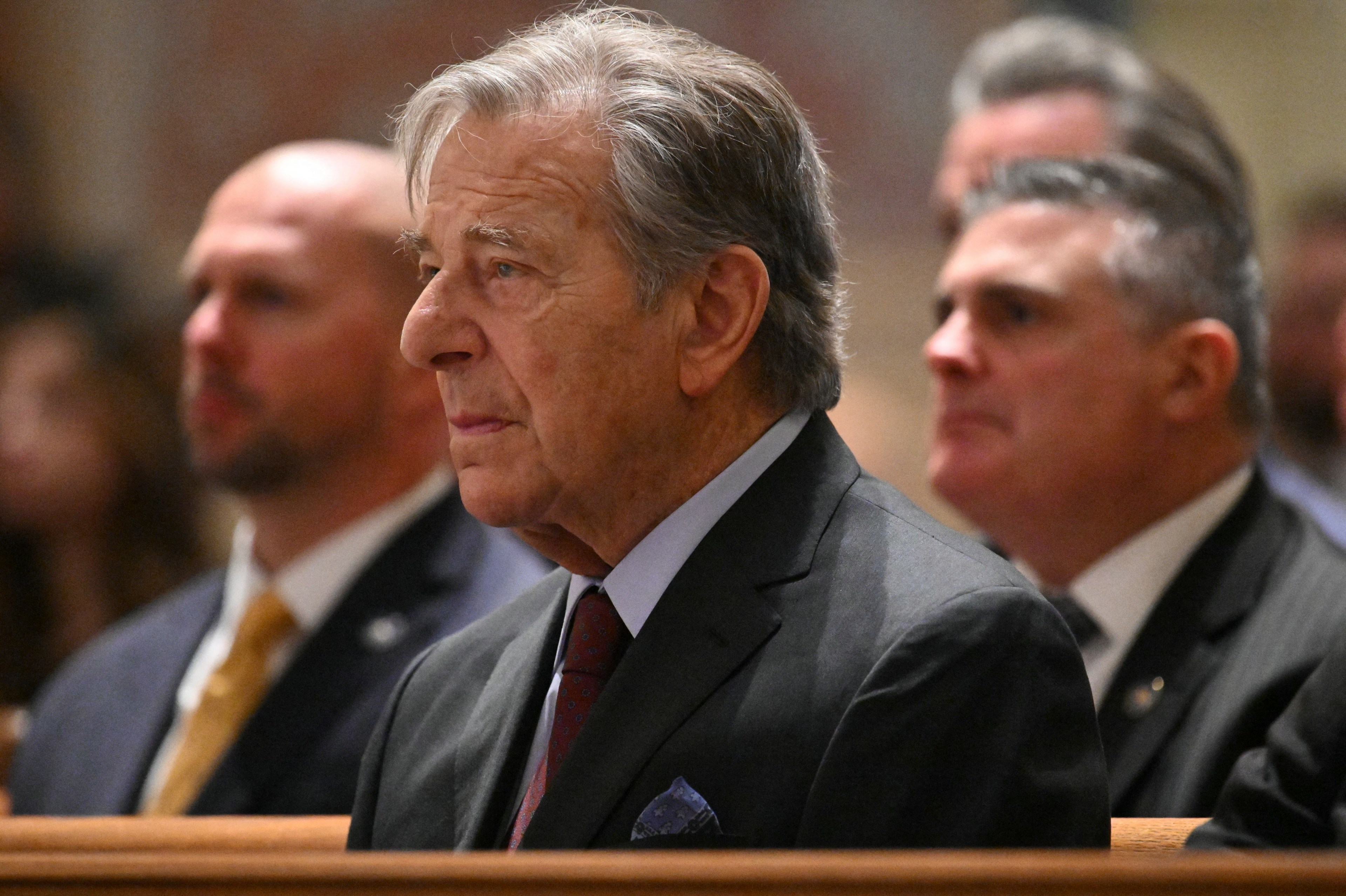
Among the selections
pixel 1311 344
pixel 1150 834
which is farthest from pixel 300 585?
pixel 1311 344

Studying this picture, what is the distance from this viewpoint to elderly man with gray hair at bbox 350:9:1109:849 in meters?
1.58

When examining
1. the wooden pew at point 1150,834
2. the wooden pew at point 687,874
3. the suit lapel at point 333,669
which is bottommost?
the suit lapel at point 333,669

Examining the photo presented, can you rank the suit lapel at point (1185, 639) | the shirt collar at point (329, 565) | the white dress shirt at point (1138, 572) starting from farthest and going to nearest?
1. the shirt collar at point (329, 565)
2. the white dress shirt at point (1138, 572)
3. the suit lapel at point (1185, 639)

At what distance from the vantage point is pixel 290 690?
3070mm

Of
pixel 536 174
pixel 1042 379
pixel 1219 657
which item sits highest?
pixel 536 174

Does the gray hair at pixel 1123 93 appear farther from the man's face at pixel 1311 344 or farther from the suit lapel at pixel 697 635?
the suit lapel at pixel 697 635

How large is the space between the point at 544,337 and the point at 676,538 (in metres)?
0.28

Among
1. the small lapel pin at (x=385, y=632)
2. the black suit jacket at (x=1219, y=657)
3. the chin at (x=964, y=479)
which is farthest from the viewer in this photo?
the small lapel pin at (x=385, y=632)

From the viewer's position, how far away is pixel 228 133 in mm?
6312

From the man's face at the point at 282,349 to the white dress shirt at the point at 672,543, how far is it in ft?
5.69

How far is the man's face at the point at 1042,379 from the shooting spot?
9.44 ft

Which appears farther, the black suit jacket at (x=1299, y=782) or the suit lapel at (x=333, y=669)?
the suit lapel at (x=333, y=669)

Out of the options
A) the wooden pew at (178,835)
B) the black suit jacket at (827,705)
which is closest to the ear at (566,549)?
the black suit jacket at (827,705)

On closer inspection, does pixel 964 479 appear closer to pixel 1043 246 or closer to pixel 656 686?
pixel 1043 246
